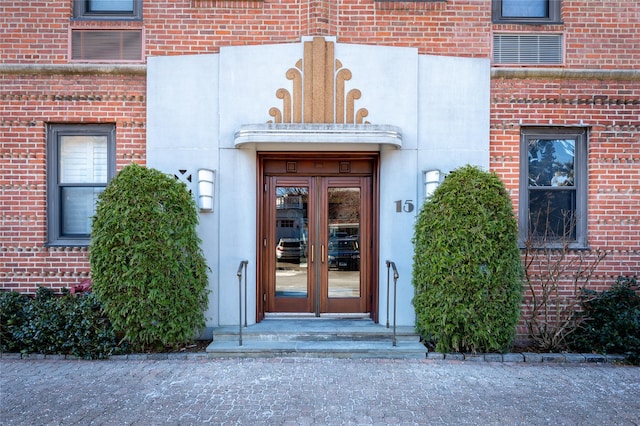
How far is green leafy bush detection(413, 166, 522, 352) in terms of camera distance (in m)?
6.05

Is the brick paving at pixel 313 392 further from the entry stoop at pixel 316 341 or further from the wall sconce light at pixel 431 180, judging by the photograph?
the wall sconce light at pixel 431 180

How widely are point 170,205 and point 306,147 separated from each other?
7.40 feet

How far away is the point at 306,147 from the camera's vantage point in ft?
23.3

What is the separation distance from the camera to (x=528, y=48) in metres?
7.25

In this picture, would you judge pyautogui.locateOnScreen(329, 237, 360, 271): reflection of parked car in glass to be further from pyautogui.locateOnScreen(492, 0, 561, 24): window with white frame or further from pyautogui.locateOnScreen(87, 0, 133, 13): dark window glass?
pyautogui.locateOnScreen(87, 0, 133, 13): dark window glass

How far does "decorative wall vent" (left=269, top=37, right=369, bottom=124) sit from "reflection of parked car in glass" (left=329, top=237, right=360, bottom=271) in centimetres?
198

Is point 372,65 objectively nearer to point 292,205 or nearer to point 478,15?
point 478,15

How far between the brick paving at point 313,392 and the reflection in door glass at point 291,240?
1.65 metres

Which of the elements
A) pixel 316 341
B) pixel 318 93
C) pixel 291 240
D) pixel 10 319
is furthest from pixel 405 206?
pixel 10 319

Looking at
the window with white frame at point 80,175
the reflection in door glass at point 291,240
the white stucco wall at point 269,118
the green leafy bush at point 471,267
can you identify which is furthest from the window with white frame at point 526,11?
the window with white frame at point 80,175

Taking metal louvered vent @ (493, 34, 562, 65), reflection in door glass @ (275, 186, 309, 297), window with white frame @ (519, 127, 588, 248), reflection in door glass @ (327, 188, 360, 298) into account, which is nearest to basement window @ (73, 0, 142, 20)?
reflection in door glass @ (275, 186, 309, 297)

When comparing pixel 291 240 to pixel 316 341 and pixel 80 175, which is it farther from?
pixel 80 175

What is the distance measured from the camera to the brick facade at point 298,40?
278 inches

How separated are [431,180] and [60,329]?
572cm
